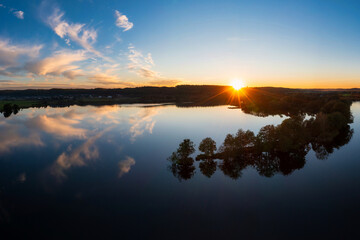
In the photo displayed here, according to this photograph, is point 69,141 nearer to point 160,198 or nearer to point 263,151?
point 160,198

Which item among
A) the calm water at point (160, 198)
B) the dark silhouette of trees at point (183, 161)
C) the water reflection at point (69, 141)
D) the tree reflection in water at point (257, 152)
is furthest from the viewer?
the water reflection at point (69, 141)

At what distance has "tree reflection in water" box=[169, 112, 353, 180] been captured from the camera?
37.5 metres

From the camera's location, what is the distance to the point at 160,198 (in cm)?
2845

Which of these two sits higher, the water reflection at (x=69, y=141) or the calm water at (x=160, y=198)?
the water reflection at (x=69, y=141)

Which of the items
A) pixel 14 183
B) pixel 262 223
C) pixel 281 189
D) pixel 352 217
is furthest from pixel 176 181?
pixel 14 183

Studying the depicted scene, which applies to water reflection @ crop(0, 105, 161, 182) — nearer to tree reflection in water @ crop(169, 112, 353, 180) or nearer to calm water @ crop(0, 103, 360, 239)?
calm water @ crop(0, 103, 360, 239)

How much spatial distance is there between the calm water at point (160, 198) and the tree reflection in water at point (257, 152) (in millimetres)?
1759

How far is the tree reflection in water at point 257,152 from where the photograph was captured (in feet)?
123

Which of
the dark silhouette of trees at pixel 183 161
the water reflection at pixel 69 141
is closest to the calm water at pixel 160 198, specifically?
the water reflection at pixel 69 141

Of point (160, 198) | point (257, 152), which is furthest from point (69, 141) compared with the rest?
point (257, 152)

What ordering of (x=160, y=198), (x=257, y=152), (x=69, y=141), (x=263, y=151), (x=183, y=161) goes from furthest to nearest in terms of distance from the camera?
1. (x=69, y=141)
2. (x=263, y=151)
3. (x=257, y=152)
4. (x=183, y=161)
5. (x=160, y=198)

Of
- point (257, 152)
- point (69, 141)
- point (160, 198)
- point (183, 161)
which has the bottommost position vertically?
point (160, 198)

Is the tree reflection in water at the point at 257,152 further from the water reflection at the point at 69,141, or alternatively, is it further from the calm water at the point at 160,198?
the water reflection at the point at 69,141

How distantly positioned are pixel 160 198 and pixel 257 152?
25.6 meters
